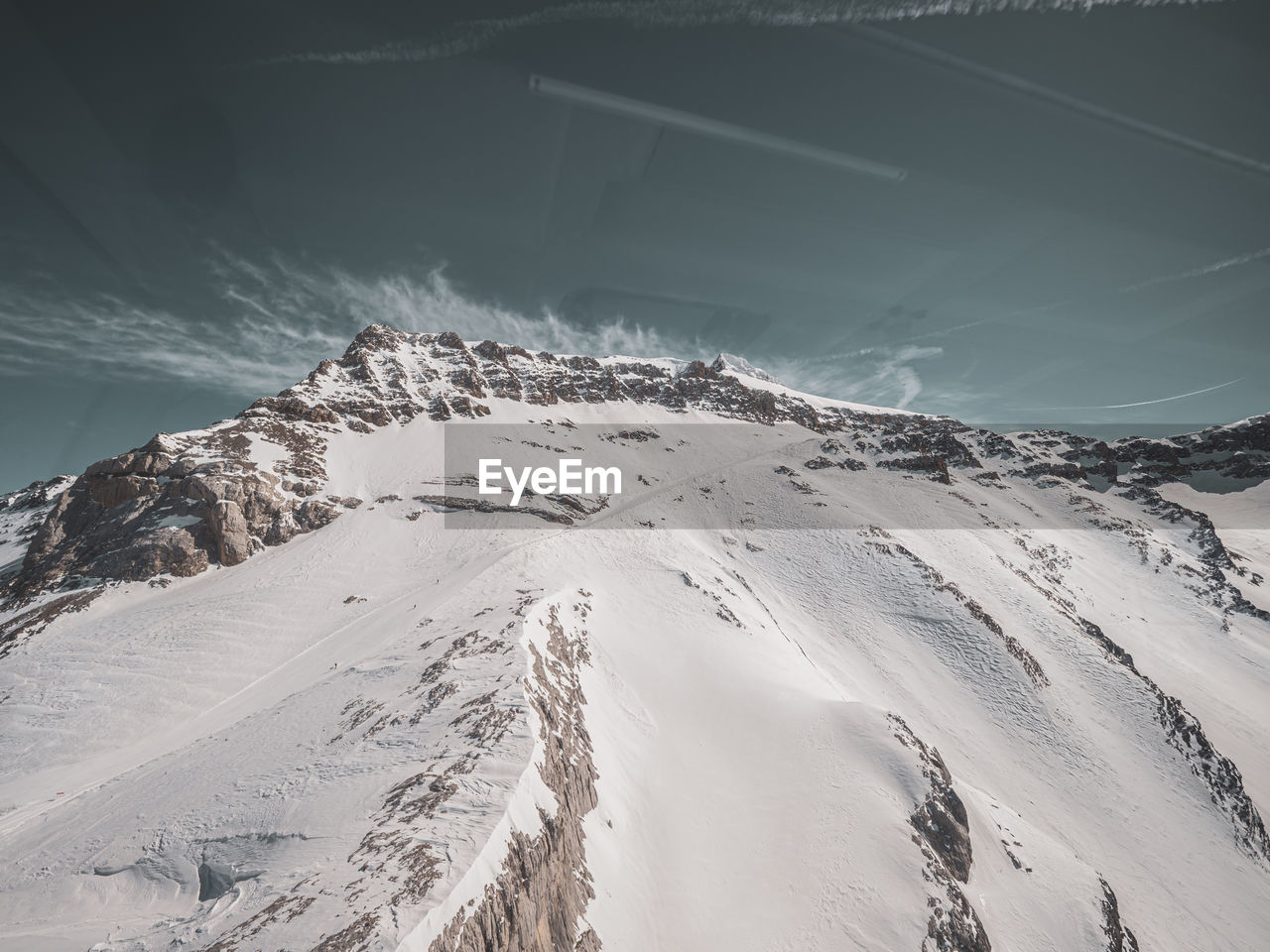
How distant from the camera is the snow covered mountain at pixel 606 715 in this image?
7.05 meters

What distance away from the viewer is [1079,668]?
22.8 metres

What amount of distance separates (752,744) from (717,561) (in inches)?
644

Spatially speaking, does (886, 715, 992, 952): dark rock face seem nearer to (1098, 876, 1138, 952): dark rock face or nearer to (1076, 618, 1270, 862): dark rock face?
(1098, 876, 1138, 952): dark rock face

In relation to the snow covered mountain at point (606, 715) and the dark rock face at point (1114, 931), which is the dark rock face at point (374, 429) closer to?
the snow covered mountain at point (606, 715)

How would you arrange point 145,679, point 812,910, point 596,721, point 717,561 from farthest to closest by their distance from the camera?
point 717,561 → point 145,679 → point 596,721 → point 812,910

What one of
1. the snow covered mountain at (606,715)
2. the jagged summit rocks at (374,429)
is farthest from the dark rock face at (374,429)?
the snow covered mountain at (606,715)

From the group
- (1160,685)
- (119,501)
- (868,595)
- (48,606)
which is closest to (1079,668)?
(1160,685)

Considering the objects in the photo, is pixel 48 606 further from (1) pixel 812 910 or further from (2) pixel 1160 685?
(2) pixel 1160 685

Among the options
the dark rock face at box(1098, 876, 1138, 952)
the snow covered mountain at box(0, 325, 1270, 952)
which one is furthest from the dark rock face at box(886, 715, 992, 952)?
the dark rock face at box(1098, 876, 1138, 952)

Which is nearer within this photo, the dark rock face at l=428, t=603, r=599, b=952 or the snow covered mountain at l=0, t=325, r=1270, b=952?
the dark rock face at l=428, t=603, r=599, b=952

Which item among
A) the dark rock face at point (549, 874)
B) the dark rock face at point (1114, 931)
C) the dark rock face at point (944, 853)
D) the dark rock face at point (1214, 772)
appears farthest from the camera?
the dark rock face at point (1214, 772)

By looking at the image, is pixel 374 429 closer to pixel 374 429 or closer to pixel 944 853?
pixel 374 429

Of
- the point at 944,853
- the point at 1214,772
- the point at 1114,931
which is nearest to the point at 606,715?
the point at 944,853

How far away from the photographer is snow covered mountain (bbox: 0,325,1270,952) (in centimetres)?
705
